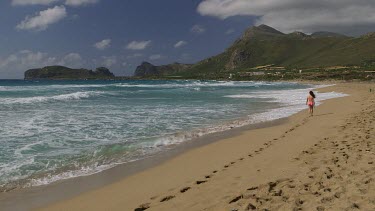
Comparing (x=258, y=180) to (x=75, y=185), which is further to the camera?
(x=75, y=185)

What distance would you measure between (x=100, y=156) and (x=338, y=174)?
746 centimetres

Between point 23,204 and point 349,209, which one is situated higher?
point 349,209

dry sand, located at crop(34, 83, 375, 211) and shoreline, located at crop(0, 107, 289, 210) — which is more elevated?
dry sand, located at crop(34, 83, 375, 211)

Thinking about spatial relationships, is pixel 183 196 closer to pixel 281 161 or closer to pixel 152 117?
pixel 281 161

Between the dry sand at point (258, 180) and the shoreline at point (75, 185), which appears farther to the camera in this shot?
the shoreline at point (75, 185)

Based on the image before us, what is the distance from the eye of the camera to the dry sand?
21.0 ft

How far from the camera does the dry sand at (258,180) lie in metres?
6.40

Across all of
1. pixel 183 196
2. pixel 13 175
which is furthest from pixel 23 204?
pixel 183 196

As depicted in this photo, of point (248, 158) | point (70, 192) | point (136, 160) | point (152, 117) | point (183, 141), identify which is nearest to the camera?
point (70, 192)

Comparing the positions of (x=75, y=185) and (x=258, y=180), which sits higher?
(x=258, y=180)

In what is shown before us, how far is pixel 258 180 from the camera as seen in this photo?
7.92 metres

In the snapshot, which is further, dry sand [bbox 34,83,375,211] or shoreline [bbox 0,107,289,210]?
shoreline [bbox 0,107,289,210]

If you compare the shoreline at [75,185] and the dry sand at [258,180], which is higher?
the dry sand at [258,180]

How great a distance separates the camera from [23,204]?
7.77 metres
